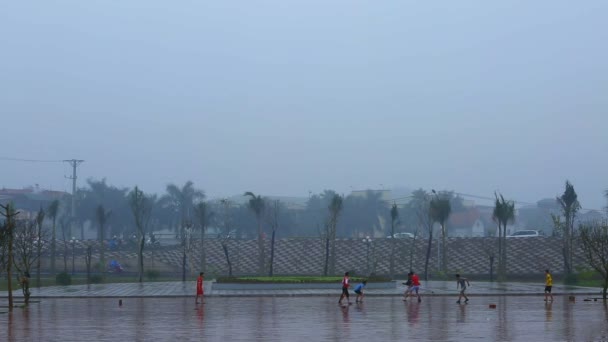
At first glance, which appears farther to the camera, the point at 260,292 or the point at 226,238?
the point at 226,238

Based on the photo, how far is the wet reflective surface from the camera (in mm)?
20188

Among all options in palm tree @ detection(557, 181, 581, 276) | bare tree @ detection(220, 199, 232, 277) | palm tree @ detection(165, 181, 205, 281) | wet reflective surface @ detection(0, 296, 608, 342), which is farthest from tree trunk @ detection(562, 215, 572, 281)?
palm tree @ detection(165, 181, 205, 281)

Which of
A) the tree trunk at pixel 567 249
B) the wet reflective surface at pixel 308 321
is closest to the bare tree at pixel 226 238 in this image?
the tree trunk at pixel 567 249

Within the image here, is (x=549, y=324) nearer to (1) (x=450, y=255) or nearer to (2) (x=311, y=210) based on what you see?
(1) (x=450, y=255)

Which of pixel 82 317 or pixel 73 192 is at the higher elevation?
pixel 73 192

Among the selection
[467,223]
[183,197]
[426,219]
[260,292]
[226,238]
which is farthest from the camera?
[467,223]

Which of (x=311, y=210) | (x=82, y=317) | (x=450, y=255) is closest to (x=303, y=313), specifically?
(x=82, y=317)

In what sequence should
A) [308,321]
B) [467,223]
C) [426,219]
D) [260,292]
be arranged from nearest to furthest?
[308,321] < [260,292] < [426,219] < [467,223]

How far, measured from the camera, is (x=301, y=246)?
7294 cm

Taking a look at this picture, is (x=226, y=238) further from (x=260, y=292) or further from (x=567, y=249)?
(x=260, y=292)

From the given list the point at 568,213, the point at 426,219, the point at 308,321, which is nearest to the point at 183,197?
the point at 426,219

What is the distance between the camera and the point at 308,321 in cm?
2453

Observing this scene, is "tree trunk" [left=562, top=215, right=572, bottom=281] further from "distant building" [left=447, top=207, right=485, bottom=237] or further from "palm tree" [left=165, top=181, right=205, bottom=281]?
"distant building" [left=447, top=207, right=485, bottom=237]

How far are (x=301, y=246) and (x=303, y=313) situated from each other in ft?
148
